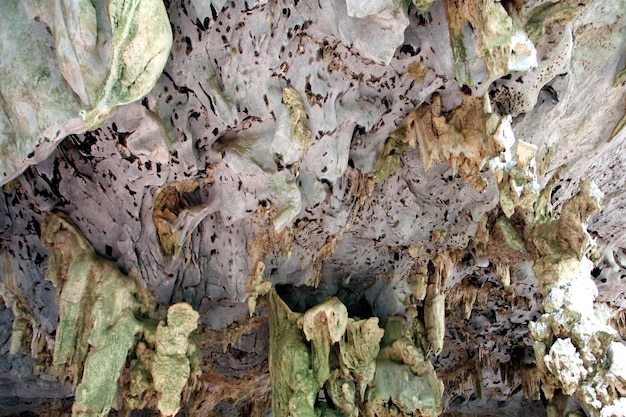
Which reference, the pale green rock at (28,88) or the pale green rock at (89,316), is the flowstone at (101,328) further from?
the pale green rock at (28,88)

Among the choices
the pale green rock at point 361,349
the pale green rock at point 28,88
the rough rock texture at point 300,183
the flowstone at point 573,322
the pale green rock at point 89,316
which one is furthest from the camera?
the pale green rock at point 361,349

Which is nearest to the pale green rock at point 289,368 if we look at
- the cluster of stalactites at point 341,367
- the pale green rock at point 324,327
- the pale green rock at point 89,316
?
the cluster of stalactites at point 341,367

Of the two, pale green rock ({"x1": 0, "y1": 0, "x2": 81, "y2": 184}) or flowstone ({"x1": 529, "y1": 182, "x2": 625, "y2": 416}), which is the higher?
pale green rock ({"x1": 0, "y1": 0, "x2": 81, "y2": 184})

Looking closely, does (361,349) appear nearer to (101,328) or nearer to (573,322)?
(573,322)

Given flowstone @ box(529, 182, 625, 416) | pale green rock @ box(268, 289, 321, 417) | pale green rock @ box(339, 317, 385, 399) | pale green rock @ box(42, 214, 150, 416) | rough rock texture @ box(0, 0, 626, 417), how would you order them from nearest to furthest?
rough rock texture @ box(0, 0, 626, 417), flowstone @ box(529, 182, 625, 416), pale green rock @ box(42, 214, 150, 416), pale green rock @ box(268, 289, 321, 417), pale green rock @ box(339, 317, 385, 399)

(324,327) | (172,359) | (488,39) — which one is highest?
(488,39)

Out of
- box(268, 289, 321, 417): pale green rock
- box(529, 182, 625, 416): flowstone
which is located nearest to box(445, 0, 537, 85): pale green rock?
box(529, 182, 625, 416): flowstone

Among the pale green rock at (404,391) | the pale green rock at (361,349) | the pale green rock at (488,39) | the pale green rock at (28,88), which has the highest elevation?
the pale green rock at (488,39)

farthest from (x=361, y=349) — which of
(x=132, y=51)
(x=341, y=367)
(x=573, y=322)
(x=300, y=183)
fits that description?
(x=132, y=51)

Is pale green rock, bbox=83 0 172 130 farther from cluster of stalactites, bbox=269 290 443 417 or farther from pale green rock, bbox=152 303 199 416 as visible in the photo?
cluster of stalactites, bbox=269 290 443 417

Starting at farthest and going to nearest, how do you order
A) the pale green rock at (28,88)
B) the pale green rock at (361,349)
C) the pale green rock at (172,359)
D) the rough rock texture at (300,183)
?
the pale green rock at (361,349) < the pale green rock at (172,359) < the rough rock texture at (300,183) < the pale green rock at (28,88)
